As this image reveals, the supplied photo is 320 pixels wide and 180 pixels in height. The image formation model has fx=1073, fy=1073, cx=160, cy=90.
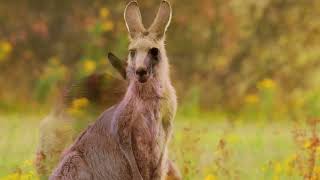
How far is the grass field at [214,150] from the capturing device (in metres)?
9.09

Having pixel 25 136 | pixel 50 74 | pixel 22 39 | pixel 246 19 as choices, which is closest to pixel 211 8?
pixel 246 19

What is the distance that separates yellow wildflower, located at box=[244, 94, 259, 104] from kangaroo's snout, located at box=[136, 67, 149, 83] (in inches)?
406

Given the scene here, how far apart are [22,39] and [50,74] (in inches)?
416

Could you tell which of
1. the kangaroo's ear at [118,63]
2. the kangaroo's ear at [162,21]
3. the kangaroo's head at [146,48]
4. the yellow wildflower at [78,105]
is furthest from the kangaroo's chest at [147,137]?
the yellow wildflower at [78,105]

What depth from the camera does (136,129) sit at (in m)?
7.30

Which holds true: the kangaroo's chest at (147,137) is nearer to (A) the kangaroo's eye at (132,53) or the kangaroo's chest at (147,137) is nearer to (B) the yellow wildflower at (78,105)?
(A) the kangaroo's eye at (132,53)

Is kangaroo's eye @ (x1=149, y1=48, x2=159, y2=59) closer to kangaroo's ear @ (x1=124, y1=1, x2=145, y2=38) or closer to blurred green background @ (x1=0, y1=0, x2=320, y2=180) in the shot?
kangaroo's ear @ (x1=124, y1=1, x2=145, y2=38)

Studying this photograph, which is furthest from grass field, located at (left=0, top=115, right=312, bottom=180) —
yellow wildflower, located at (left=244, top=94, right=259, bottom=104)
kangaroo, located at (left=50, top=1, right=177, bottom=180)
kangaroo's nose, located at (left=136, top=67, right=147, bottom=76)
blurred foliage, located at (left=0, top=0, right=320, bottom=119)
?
blurred foliage, located at (left=0, top=0, right=320, bottom=119)

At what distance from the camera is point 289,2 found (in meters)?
19.7

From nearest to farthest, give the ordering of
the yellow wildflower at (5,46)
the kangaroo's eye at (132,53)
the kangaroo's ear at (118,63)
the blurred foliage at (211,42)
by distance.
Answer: the kangaroo's eye at (132,53)
the kangaroo's ear at (118,63)
the yellow wildflower at (5,46)
the blurred foliage at (211,42)

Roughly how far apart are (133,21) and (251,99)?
10536 millimetres

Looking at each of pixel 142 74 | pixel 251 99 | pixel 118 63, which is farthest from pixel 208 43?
pixel 142 74

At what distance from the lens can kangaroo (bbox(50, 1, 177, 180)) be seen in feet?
23.9

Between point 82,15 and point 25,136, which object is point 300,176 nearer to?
point 25,136
